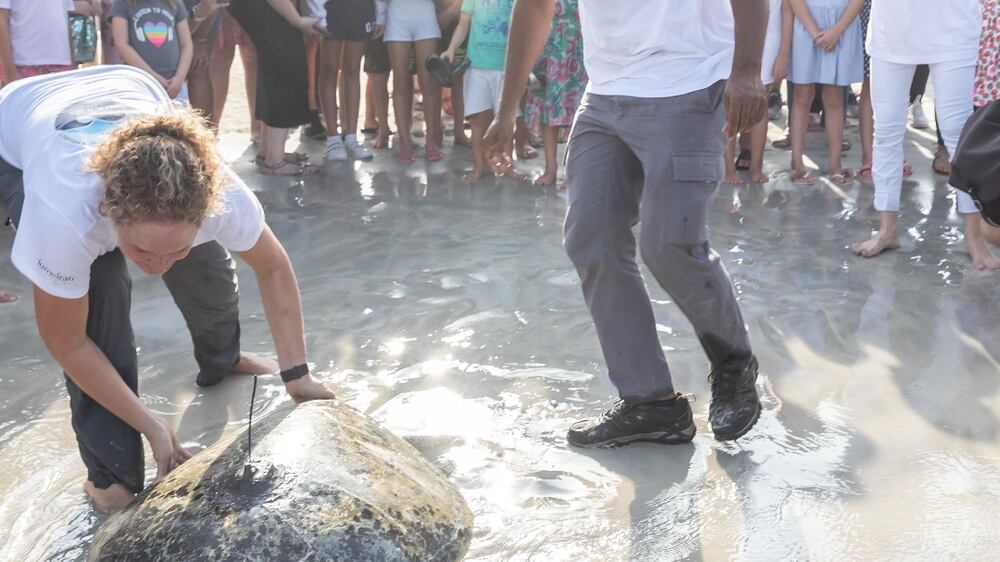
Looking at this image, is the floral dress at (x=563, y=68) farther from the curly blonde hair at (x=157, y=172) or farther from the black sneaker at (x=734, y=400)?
the curly blonde hair at (x=157, y=172)

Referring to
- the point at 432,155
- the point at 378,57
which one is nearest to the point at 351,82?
the point at 378,57

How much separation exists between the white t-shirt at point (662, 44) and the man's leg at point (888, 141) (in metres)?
1.99

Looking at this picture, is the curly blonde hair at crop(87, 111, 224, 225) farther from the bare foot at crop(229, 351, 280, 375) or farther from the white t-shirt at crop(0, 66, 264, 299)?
the bare foot at crop(229, 351, 280, 375)

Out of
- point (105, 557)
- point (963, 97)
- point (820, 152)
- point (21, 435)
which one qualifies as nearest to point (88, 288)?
point (105, 557)

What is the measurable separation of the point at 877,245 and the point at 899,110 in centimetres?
61

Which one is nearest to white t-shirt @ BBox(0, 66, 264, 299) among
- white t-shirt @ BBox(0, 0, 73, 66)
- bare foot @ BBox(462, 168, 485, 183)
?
white t-shirt @ BBox(0, 0, 73, 66)

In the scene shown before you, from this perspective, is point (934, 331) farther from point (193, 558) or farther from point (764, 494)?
point (193, 558)

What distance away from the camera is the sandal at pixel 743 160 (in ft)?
20.7

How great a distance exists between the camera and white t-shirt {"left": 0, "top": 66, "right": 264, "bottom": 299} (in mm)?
2178

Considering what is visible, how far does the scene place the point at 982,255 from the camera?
4266 millimetres

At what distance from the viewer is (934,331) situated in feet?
11.9

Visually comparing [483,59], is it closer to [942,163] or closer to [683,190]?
[942,163]

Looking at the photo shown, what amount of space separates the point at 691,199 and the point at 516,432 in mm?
883

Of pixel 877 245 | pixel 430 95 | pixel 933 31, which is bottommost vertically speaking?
pixel 877 245
